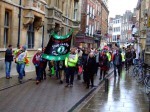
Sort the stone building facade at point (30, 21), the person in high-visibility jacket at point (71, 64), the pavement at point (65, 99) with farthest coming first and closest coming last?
the stone building facade at point (30, 21)
the person in high-visibility jacket at point (71, 64)
the pavement at point (65, 99)

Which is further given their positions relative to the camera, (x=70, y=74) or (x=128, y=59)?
(x=128, y=59)

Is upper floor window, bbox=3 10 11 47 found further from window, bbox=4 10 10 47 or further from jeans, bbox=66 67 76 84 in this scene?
jeans, bbox=66 67 76 84

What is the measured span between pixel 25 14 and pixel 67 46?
14.9ft

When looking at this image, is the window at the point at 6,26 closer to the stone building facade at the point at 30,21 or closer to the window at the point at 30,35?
the stone building facade at the point at 30,21

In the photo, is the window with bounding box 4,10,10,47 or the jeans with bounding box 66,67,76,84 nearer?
the jeans with bounding box 66,67,76,84

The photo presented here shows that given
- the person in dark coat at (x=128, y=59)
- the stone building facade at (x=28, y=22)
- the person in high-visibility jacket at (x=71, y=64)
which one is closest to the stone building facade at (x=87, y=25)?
the stone building facade at (x=28, y=22)

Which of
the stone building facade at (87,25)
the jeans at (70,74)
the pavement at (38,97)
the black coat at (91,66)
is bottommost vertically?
the pavement at (38,97)

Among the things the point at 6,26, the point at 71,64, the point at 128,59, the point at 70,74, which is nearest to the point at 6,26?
the point at 6,26

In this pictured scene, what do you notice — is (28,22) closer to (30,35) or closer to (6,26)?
(6,26)

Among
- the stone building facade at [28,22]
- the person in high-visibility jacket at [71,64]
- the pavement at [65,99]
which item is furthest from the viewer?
the stone building facade at [28,22]

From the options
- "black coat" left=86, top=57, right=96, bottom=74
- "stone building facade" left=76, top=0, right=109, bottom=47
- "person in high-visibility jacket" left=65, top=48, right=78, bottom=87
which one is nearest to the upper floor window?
"person in high-visibility jacket" left=65, top=48, right=78, bottom=87

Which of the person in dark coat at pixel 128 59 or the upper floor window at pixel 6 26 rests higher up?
the upper floor window at pixel 6 26

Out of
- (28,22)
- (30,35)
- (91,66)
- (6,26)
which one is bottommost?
(91,66)

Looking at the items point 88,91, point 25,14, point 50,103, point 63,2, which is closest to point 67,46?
point 88,91
